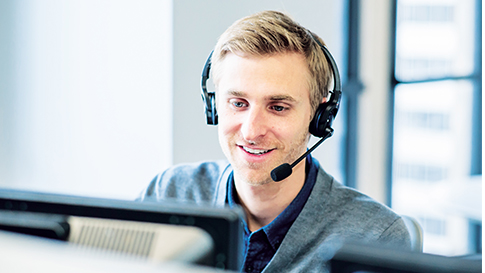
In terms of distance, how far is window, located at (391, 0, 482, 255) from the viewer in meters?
2.58

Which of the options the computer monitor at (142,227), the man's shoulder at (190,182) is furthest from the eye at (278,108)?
the computer monitor at (142,227)

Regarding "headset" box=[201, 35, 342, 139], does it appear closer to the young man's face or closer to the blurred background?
the young man's face

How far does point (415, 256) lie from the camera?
1.33 feet

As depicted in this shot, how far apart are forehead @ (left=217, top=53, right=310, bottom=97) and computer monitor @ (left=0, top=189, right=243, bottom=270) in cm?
61

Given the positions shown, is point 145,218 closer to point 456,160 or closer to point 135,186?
point 135,186

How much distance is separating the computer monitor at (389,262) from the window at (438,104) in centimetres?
231

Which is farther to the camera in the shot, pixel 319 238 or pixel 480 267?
pixel 319 238

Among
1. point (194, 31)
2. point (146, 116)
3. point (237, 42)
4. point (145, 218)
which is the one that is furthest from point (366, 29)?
point (145, 218)

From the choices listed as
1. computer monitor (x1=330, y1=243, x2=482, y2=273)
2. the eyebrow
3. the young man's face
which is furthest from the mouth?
computer monitor (x1=330, y1=243, x2=482, y2=273)

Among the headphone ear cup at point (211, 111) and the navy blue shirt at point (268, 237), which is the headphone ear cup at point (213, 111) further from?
the navy blue shirt at point (268, 237)

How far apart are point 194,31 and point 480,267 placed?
5.26ft

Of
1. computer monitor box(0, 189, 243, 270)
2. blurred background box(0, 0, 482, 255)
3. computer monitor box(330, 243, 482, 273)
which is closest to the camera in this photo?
computer monitor box(330, 243, 482, 273)

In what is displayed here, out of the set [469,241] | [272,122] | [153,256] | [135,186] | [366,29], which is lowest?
[469,241]

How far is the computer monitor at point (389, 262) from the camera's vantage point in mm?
393
